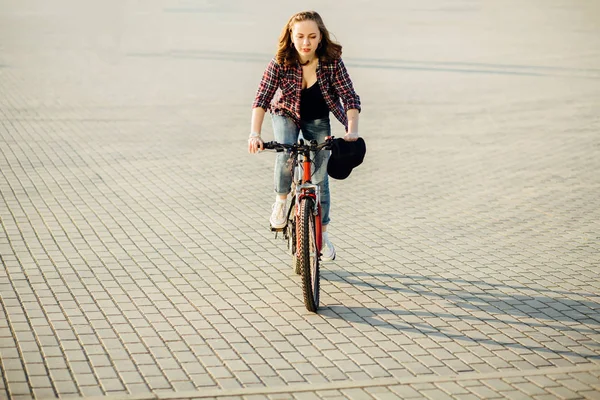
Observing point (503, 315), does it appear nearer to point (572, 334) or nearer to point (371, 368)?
point (572, 334)

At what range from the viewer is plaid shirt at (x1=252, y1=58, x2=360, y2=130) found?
6.35 meters

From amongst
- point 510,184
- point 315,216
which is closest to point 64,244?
point 315,216

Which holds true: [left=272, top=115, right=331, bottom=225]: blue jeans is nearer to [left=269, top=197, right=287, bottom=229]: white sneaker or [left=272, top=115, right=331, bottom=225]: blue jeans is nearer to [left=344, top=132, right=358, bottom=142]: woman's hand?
[left=269, top=197, right=287, bottom=229]: white sneaker

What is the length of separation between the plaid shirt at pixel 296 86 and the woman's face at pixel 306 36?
0.15m

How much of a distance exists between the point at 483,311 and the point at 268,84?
2011mm

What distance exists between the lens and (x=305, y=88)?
643 cm

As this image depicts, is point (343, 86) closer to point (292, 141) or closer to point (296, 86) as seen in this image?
point (296, 86)

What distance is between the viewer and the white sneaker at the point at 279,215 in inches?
265

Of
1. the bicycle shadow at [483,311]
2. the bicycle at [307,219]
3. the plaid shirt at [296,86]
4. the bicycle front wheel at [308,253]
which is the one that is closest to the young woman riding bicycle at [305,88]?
the plaid shirt at [296,86]

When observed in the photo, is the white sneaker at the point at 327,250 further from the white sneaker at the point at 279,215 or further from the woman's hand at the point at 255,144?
the woman's hand at the point at 255,144

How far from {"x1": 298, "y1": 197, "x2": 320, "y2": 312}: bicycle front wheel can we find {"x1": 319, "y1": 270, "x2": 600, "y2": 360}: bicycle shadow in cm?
16

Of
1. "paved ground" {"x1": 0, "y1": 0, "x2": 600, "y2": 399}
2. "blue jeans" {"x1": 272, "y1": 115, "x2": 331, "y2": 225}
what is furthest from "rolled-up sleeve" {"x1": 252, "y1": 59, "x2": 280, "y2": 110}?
"paved ground" {"x1": 0, "y1": 0, "x2": 600, "y2": 399}

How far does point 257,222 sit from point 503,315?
9.09ft

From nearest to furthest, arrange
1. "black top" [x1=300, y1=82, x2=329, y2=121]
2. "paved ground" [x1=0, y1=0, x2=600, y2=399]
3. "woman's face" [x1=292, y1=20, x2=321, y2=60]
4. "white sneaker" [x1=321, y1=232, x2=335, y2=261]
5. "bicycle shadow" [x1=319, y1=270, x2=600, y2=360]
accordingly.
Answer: "paved ground" [x1=0, y1=0, x2=600, y2=399] < "bicycle shadow" [x1=319, y1=270, x2=600, y2=360] < "woman's face" [x1=292, y1=20, x2=321, y2=60] < "black top" [x1=300, y1=82, x2=329, y2=121] < "white sneaker" [x1=321, y1=232, x2=335, y2=261]
